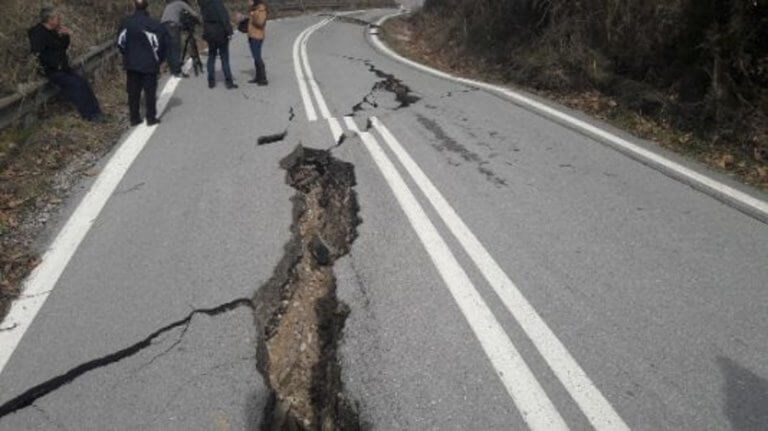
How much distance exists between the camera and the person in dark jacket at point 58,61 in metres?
6.81

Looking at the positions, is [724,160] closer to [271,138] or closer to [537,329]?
[537,329]

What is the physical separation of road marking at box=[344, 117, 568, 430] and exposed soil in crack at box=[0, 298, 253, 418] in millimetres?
1393

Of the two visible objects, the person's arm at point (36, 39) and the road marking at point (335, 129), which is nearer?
the road marking at point (335, 129)

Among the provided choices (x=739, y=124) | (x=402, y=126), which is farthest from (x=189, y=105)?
(x=739, y=124)

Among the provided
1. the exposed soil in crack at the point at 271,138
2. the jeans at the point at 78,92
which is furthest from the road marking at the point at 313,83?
the jeans at the point at 78,92

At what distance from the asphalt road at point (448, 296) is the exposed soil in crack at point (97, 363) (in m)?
0.04

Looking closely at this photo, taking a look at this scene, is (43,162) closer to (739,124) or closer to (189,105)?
(189,105)

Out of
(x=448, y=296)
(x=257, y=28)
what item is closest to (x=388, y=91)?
(x=257, y=28)

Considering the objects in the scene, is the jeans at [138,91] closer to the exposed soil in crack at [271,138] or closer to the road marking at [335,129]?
the exposed soil in crack at [271,138]

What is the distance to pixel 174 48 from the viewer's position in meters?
10.4

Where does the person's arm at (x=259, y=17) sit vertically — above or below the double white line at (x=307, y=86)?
above

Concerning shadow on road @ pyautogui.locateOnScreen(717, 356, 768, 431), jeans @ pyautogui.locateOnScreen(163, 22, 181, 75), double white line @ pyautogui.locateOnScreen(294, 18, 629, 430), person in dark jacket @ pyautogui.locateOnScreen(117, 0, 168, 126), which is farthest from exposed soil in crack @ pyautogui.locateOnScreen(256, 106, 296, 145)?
shadow on road @ pyautogui.locateOnScreen(717, 356, 768, 431)

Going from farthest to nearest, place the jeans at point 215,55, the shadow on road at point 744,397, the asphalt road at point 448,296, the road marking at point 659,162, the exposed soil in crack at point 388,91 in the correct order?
the jeans at point 215,55, the exposed soil in crack at point 388,91, the road marking at point 659,162, the asphalt road at point 448,296, the shadow on road at point 744,397

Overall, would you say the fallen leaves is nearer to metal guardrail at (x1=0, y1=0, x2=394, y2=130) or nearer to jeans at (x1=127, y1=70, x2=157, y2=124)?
jeans at (x1=127, y1=70, x2=157, y2=124)
